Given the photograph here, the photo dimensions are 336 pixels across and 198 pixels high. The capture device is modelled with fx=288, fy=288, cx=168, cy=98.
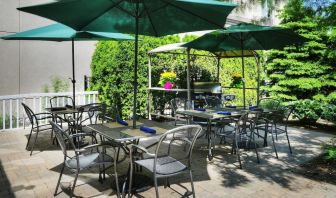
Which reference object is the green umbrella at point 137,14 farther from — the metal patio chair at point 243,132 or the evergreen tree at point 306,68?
the evergreen tree at point 306,68

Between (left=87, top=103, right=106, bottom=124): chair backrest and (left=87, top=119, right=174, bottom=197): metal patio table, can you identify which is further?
(left=87, top=103, right=106, bottom=124): chair backrest

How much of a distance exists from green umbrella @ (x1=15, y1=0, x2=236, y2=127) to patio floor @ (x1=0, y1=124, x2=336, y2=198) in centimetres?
118

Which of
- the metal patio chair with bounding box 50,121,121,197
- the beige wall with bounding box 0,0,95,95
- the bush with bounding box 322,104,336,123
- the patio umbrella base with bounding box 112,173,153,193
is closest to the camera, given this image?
the metal patio chair with bounding box 50,121,121,197

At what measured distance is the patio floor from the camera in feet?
12.5

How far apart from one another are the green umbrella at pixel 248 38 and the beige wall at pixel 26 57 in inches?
243

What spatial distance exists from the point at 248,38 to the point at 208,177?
367cm

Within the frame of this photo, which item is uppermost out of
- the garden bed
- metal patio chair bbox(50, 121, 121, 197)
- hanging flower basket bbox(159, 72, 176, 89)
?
hanging flower basket bbox(159, 72, 176, 89)

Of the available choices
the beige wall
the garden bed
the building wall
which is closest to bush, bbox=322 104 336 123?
the garden bed

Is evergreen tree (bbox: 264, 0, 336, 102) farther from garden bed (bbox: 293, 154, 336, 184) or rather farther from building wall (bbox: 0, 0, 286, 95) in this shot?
garden bed (bbox: 293, 154, 336, 184)

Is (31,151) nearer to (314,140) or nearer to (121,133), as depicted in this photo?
(121,133)

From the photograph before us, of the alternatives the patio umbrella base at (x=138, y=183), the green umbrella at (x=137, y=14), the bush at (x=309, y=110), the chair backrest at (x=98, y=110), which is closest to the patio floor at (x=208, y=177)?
the patio umbrella base at (x=138, y=183)

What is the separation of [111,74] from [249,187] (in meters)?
5.39

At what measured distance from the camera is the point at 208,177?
439cm

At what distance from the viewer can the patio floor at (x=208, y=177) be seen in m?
3.82
